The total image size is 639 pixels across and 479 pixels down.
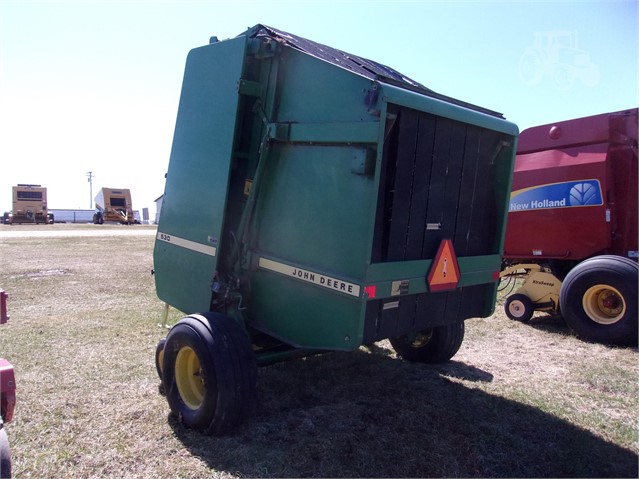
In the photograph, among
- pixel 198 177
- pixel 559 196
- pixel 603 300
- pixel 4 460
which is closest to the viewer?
pixel 4 460

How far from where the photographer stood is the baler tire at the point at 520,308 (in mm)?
6957

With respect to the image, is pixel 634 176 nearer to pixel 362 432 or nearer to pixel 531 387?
pixel 531 387

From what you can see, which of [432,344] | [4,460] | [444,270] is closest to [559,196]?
[432,344]

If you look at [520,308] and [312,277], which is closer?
[312,277]

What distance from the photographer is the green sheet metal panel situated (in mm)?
3869

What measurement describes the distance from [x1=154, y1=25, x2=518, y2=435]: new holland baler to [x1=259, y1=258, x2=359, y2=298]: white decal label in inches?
0.4

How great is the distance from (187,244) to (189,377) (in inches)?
44.5

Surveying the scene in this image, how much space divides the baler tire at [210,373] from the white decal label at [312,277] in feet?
1.62

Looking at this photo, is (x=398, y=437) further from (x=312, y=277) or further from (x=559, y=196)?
(x=559, y=196)

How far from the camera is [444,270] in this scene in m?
3.64

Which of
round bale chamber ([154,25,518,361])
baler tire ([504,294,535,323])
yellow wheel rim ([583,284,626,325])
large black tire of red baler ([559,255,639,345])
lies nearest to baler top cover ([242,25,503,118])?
round bale chamber ([154,25,518,361])

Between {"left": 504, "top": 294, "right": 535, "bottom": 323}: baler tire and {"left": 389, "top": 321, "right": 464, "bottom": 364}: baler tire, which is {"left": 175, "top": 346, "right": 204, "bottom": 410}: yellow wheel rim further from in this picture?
{"left": 504, "top": 294, "right": 535, "bottom": 323}: baler tire

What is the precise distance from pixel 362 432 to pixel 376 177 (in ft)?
Answer: 5.77

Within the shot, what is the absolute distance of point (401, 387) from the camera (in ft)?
14.0
